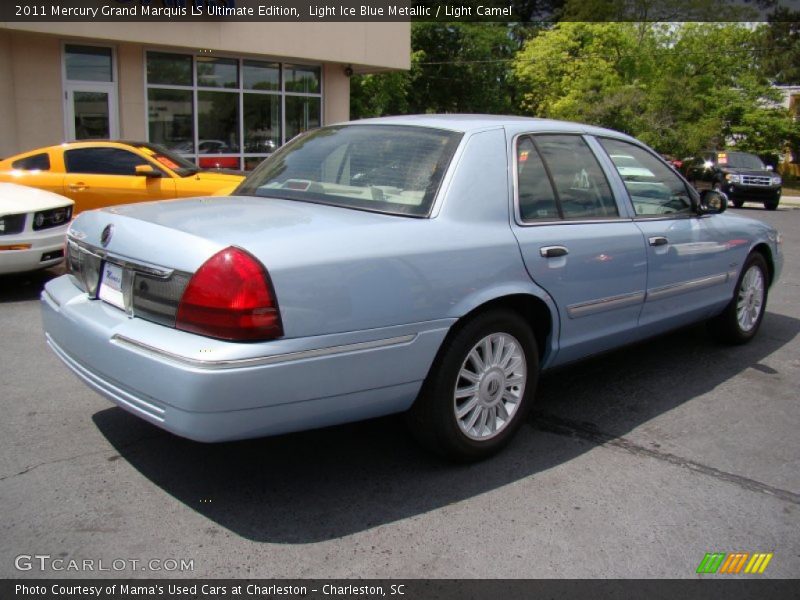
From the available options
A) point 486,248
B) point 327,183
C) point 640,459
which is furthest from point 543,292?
point 327,183

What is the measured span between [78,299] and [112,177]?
645 cm

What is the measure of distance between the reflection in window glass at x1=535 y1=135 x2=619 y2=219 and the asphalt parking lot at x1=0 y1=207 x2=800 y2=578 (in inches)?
47.2

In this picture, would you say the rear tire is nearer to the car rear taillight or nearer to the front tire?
the front tire

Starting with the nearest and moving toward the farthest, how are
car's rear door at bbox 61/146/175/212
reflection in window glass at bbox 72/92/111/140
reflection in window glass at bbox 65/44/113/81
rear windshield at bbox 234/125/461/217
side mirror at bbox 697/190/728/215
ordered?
rear windshield at bbox 234/125/461/217 < side mirror at bbox 697/190/728/215 < car's rear door at bbox 61/146/175/212 < reflection in window glass at bbox 65/44/113/81 < reflection in window glass at bbox 72/92/111/140

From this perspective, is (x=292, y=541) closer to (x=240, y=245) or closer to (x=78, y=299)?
(x=240, y=245)

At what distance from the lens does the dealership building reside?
14.0 meters

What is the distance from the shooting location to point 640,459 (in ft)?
12.7

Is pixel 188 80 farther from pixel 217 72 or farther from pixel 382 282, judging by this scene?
pixel 382 282

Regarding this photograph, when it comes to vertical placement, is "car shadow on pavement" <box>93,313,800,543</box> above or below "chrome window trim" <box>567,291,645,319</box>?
below

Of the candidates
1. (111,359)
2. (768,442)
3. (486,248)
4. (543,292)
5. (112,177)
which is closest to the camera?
(111,359)

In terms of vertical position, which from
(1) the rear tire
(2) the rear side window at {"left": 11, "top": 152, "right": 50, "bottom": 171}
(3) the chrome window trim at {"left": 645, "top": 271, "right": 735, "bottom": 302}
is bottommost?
(1) the rear tire

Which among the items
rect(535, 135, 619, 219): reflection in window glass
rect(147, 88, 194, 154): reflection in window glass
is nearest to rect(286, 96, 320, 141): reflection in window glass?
rect(147, 88, 194, 154): reflection in window glass

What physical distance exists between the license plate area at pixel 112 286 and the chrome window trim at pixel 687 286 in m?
2.94

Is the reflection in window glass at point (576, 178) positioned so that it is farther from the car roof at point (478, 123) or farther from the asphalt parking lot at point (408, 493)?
the asphalt parking lot at point (408, 493)
